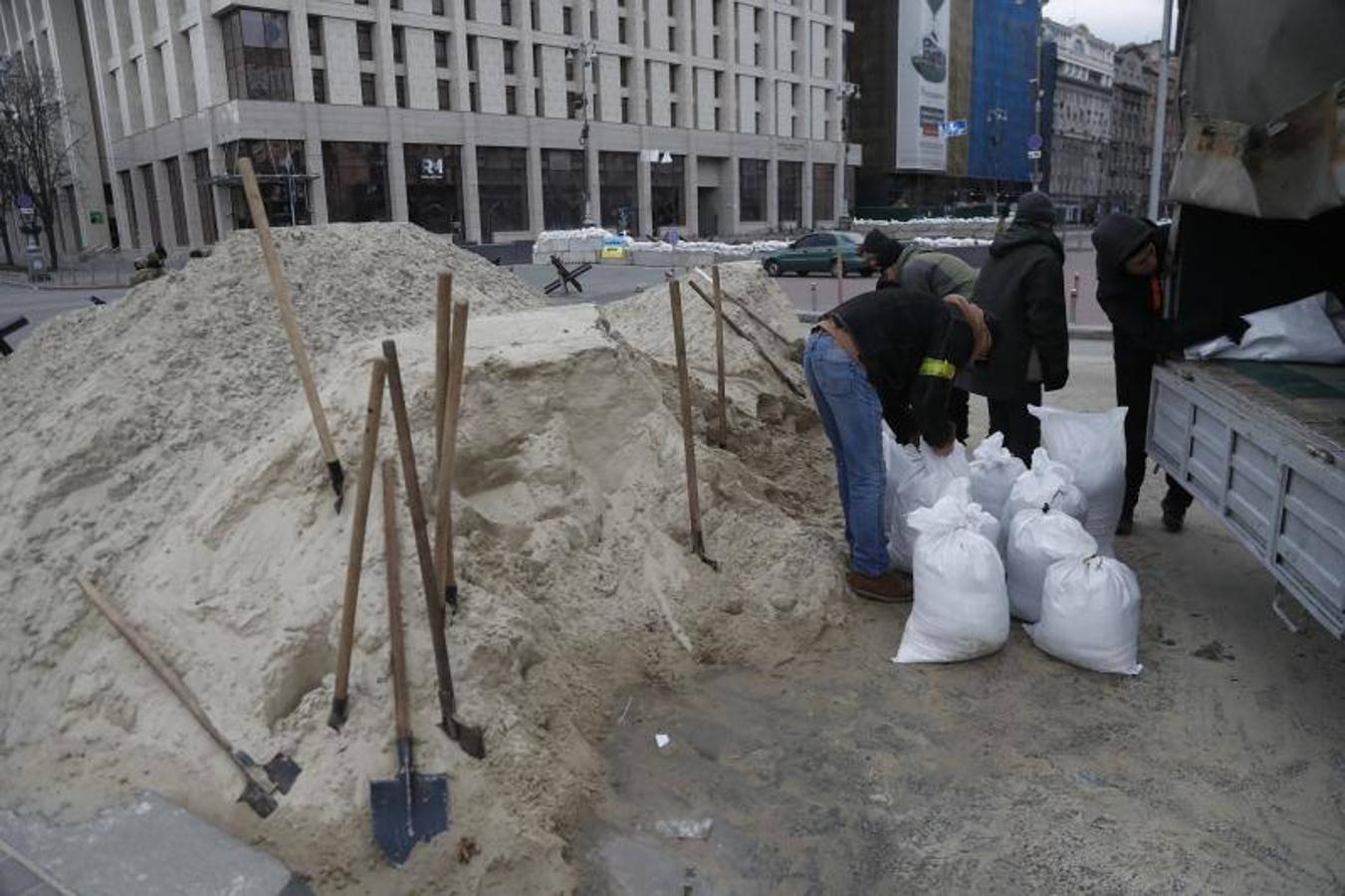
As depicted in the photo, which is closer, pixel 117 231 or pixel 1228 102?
pixel 1228 102

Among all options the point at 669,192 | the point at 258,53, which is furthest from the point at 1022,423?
the point at 669,192

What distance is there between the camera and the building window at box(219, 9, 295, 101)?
39.2 metres

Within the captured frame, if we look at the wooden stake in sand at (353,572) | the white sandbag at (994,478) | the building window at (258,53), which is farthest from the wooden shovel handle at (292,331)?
the building window at (258,53)

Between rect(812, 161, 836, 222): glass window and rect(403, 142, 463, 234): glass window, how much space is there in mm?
27182

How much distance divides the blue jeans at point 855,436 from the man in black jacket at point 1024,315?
1219 mm

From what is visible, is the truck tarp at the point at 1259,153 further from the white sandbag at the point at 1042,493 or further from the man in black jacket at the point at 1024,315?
the white sandbag at the point at 1042,493

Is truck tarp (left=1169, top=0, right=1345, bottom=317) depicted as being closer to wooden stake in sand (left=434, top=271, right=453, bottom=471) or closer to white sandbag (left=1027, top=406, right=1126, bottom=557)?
white sandbag (left=1027, top=406, right=1126, bottom=557)

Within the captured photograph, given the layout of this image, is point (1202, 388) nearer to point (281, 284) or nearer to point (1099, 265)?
point (1099, 265)

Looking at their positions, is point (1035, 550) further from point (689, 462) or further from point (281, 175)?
point (281, 175)

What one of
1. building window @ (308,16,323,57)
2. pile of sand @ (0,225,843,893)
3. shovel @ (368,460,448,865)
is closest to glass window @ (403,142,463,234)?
building window @ (308,16,323,57)

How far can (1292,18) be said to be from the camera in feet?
11.1

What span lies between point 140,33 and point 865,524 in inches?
2045

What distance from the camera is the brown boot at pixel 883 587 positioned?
14.7 ft

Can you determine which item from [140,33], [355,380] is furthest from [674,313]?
[140,33]
